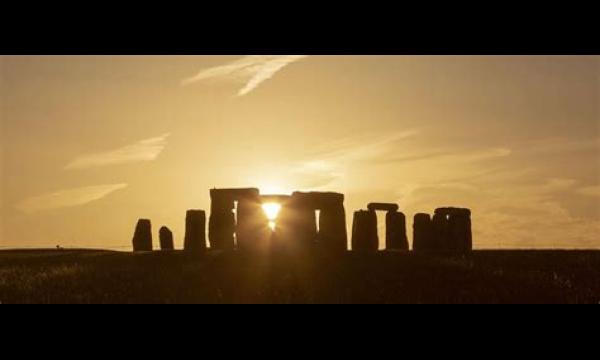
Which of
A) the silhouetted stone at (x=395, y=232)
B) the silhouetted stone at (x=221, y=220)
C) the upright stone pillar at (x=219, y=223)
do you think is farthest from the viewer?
the silhouetted stone at (x=395, y=232)

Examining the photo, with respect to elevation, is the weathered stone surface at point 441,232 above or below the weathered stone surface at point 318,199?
below

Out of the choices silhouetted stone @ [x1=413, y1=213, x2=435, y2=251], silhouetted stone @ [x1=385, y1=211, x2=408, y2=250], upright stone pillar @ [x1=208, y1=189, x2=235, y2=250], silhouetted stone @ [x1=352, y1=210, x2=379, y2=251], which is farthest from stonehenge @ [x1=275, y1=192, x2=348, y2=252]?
silhouetted stone @ [x1=413, y1=213, x2=435, y2=251]

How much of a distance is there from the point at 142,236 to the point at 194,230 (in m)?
4.22

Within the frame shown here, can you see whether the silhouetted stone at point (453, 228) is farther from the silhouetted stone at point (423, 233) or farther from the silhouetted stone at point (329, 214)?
the silhouetted stone at point (329, 214)

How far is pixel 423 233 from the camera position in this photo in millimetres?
36719

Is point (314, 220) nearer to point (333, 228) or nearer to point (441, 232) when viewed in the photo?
point (333, 228)

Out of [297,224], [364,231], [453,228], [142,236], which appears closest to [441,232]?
[453,228]

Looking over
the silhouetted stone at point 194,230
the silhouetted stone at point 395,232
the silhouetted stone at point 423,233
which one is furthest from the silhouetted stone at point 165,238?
the silhouetted stone at point 423,233

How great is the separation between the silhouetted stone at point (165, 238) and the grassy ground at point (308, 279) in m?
10.1

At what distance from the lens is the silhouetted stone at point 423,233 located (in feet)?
120

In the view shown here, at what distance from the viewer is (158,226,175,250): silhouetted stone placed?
3978cm

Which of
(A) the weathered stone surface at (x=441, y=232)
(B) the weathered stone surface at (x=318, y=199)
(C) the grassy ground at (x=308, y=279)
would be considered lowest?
(C) the grassy ground at (x=308, y=279)
